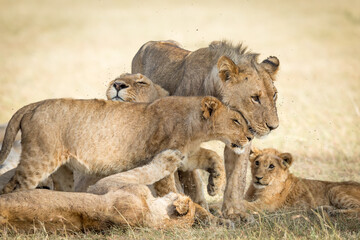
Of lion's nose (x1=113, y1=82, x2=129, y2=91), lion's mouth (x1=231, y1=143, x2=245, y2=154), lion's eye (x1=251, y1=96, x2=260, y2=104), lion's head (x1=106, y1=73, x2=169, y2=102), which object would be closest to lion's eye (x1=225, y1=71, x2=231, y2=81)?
lion's eye (x1=251, y1=96, x2=260, y2=104)

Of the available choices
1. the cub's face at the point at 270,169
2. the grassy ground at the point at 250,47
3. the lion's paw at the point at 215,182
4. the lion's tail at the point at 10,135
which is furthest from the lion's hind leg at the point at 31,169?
the cub's face at the point at 270,169

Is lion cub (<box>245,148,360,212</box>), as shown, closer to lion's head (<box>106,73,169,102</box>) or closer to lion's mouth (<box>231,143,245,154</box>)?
lion's mouth (<box>231,143,245,154</box>)

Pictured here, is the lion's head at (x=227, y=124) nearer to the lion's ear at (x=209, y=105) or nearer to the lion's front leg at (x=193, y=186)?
the lion's ear at (x=209, y=105)

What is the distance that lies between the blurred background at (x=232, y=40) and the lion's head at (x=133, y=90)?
4.01ft

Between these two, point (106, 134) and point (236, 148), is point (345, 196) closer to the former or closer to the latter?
point (236, 148)

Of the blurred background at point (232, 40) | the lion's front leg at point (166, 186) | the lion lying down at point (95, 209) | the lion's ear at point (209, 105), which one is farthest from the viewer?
the blurred background at point (232, 40)

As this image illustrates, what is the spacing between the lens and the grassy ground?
8.41 meters

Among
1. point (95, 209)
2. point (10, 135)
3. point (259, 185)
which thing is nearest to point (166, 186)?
point (95, 209)

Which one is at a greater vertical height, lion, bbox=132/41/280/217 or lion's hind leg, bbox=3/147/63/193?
lion, bbox=132/41/280/217

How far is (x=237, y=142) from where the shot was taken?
5.78 meters

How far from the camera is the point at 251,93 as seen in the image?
5.99m

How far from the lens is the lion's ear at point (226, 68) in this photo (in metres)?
6.02

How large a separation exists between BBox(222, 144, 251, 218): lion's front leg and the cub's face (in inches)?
25.9

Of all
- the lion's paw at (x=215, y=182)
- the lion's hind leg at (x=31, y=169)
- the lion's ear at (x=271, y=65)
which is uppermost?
the lion's ear at (x=271, y=65)
